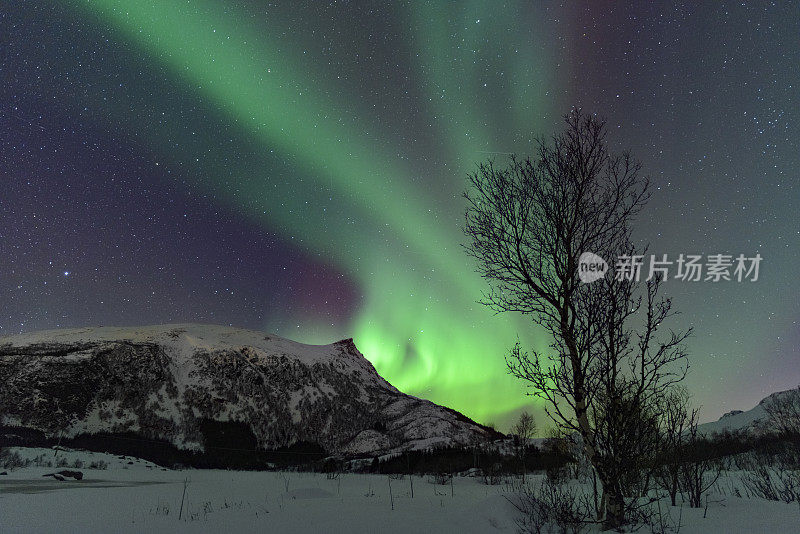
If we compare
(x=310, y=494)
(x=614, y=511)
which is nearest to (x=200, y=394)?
(x=310, y=494)

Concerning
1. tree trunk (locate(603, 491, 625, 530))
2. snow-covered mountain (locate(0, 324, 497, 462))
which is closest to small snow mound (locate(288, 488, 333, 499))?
tree trunk (locate(603, 491, 625, 530))

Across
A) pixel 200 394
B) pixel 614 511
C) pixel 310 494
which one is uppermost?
pixel 200 394

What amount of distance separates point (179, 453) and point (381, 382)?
8293 centimetres

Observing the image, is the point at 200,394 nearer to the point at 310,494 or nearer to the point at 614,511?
the point at 310,494

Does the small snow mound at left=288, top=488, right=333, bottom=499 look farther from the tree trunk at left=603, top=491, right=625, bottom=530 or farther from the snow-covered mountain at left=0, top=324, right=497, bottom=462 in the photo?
the snow-covered mountain at left=0, top=324, right=497, bottom=462

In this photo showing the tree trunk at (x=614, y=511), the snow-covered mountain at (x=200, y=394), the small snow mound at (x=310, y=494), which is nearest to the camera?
the tree trunk at (x=614, y=511)

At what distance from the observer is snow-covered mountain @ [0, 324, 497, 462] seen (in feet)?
292

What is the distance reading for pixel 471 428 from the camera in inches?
4040

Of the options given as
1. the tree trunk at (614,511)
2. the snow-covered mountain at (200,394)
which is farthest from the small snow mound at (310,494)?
the snow-covered mountain at (200,394)

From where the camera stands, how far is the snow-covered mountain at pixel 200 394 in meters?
89.1

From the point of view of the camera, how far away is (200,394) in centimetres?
10688

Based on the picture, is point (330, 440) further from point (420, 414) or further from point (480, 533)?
point (480, 533)

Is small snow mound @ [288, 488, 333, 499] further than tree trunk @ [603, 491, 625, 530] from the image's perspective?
Yes

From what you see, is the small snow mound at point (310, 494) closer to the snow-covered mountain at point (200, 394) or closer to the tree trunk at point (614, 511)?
the tree trunk at point (614, 511)
